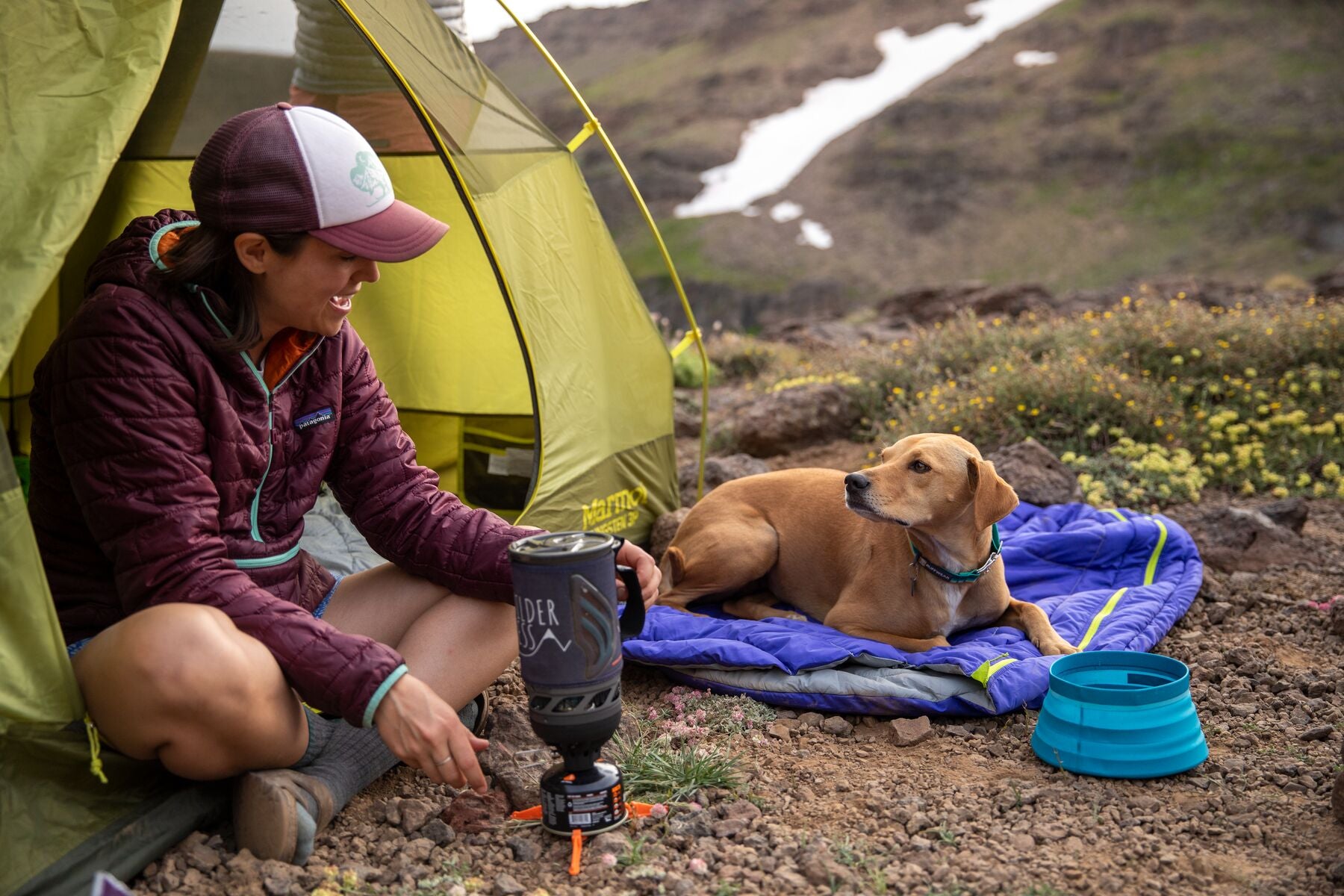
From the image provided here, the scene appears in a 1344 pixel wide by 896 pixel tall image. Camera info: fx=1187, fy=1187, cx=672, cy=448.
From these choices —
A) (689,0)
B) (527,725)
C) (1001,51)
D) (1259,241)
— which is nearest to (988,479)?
(527,725)

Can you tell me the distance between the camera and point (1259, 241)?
22562mm

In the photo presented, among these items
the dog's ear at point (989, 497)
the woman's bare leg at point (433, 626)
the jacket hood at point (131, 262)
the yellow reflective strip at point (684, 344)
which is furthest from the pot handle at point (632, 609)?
the yellow reflective strip at point (684, 344)

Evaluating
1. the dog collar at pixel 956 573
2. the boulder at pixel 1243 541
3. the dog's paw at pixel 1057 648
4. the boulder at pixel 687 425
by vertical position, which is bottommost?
the boulder at pixel 687 425

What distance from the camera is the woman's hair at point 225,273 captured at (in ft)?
8.27

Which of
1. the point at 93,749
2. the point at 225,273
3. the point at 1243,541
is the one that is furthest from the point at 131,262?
the point at 1243,541

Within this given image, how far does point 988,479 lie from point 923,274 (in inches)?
939

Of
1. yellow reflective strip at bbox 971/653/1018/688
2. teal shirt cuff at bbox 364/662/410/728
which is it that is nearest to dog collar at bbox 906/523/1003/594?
yellow reflective strip at bbox 971/653/1018/688

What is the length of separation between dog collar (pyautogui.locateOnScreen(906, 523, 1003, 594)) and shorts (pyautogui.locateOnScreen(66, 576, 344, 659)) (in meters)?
1.96

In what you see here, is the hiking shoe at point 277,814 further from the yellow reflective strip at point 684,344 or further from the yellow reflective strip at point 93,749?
the yellow reflective strip at point 684,344

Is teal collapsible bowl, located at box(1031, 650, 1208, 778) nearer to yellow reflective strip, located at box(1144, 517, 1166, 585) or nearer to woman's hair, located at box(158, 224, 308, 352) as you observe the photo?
yellow reflective strip, located at box(1144, 517, 1166, 585)

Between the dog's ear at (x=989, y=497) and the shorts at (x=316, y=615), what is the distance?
2033mm

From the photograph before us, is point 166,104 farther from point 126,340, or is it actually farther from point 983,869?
point 983,869

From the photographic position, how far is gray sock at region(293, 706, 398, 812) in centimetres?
275

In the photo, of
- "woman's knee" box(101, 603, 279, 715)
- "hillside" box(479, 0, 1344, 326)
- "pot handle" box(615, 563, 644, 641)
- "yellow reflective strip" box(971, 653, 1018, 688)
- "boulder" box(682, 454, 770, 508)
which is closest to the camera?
"woman's knee" box(101, 603, 279, 715)
